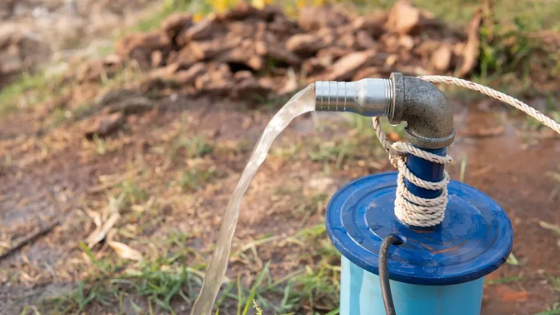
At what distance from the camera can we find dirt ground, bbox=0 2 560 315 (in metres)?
2.23

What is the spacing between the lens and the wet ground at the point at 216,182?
2359 mm

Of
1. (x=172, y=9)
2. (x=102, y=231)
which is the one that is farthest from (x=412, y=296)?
(x=172, y=9)

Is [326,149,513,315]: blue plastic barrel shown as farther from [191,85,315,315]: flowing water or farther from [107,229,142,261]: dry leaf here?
[107,229,142,261]: dry leaf

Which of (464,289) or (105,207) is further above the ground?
(464,289)

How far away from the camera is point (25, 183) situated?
3061 mm

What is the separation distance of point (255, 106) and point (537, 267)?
2.06m

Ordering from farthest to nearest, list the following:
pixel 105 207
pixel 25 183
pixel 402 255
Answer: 1. pixel 25 183
2. pixel 105 207
3. pixel 402 255

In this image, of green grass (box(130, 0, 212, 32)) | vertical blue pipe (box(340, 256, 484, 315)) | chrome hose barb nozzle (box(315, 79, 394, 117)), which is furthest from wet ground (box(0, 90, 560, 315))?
green grass (box(130, 0, 212, 32))

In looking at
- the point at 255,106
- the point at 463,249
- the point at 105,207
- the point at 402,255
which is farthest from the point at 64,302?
the point at 255,106

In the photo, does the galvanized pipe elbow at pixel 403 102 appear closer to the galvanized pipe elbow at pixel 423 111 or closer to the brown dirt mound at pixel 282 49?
the galvanized pipe elbow at pixel 423 111

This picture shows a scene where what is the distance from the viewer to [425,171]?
1491 millimetres

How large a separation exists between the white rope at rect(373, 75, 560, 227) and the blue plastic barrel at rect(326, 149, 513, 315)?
0.02 meters

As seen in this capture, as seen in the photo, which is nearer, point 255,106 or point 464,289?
point 464,289

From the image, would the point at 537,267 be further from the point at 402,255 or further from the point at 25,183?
the point at 25,183
